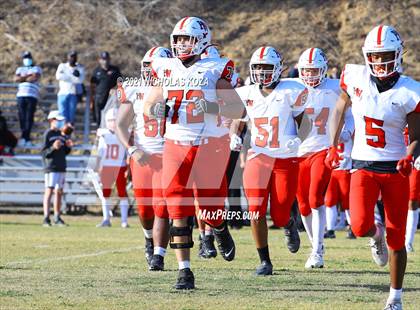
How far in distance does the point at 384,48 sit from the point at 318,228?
9.50ft

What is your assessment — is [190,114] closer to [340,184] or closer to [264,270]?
[264,270]

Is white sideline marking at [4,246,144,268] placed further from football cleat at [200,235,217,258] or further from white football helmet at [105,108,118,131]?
white football helmet at [105,108,118,131]

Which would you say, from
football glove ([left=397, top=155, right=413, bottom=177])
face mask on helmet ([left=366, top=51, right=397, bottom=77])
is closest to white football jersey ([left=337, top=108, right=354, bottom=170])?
face mask on helmet ([left=366, top=51, right=397, bottom=77])

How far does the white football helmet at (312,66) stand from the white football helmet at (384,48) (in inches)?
115

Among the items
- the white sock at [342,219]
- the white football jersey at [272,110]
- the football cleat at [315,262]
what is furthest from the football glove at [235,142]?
the white sock at [342,219]

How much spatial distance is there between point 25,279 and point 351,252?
3.94 meters

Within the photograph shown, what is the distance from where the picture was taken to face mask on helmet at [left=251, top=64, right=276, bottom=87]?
8062 millimetres

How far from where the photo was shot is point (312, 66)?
29.9 feet

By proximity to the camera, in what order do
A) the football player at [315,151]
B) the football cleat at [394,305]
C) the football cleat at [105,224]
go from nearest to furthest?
1. the football cleat at [394,305]
2. the football player at [315,151]
3. the football cleat at [105,224]

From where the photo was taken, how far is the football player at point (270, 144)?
782 cm

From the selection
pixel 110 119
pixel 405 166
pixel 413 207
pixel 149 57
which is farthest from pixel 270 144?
pixel 110 119

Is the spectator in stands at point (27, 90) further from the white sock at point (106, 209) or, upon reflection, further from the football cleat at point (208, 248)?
the football cleat at point (208, 248)

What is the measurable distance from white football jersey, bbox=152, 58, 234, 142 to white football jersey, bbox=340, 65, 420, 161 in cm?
109

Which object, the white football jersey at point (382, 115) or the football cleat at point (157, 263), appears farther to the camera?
the football cleat at point (157, 263)
